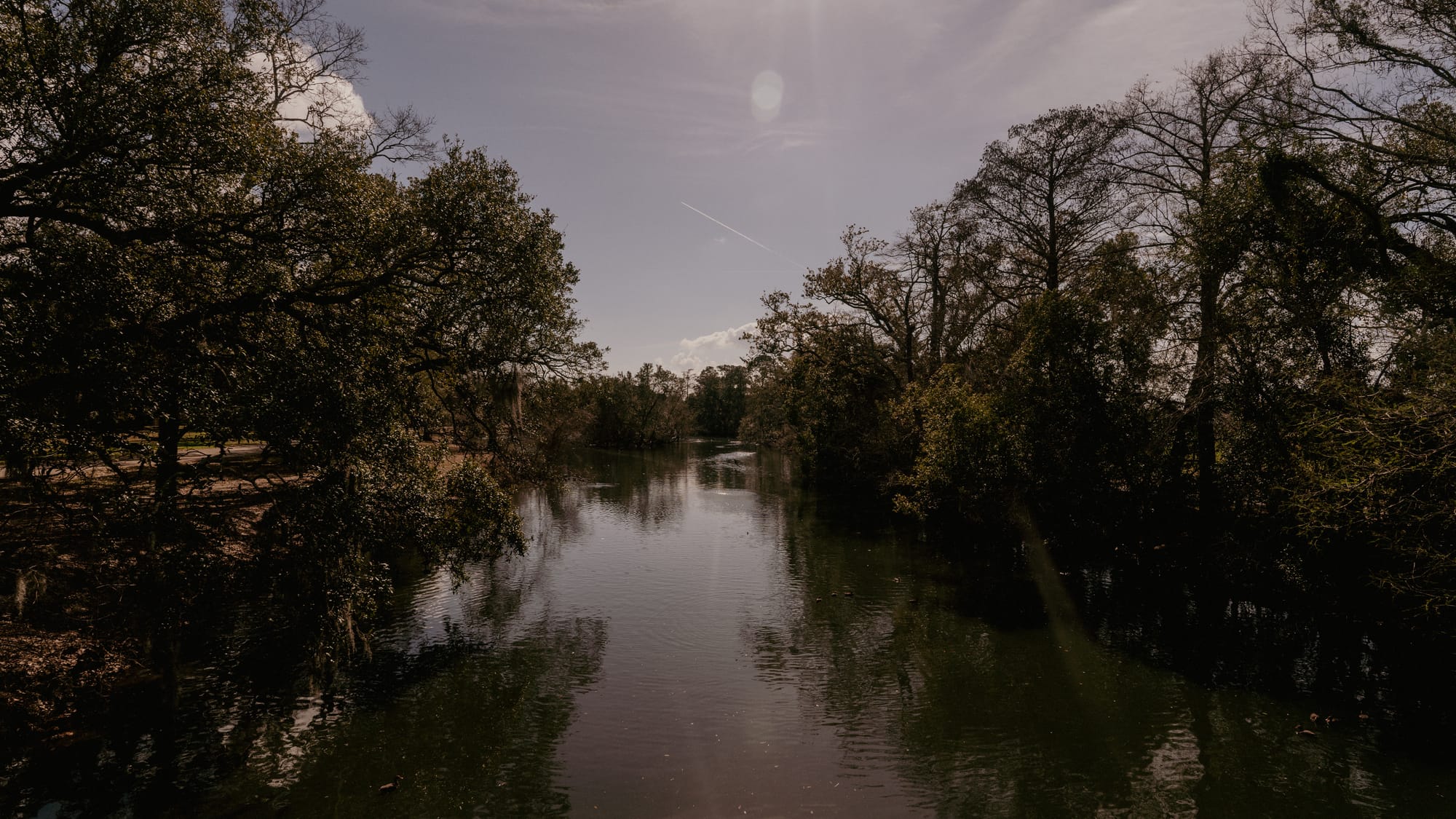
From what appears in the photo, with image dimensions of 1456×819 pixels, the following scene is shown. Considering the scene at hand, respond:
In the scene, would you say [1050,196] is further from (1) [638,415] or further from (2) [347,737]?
(1) [638,415]

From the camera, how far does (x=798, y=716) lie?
11.9 metres

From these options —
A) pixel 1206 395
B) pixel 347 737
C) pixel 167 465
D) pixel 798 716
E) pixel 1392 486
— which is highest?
pixel 1206 395

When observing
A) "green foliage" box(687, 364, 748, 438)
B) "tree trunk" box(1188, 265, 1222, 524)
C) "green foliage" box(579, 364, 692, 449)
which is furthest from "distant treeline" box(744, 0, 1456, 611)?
"green foliage" box(687, 364, 748, 438)

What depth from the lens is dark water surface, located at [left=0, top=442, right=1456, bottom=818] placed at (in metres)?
9.28

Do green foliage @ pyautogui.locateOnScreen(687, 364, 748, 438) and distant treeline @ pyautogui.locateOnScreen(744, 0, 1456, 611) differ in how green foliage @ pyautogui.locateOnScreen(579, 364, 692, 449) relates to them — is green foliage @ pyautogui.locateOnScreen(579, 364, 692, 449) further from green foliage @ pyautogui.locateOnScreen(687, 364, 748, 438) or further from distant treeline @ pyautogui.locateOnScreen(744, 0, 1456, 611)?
distant treeline @ pyautogui.locateOnScreen(744, 0, 1456, 611)

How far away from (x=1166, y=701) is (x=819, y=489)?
3037 centimetres

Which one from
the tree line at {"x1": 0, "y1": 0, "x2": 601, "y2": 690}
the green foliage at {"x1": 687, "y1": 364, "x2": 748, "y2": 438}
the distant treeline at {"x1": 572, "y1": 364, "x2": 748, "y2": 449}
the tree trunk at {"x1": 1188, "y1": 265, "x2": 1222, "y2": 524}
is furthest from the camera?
the green foliage at {"x1": 687, "y1": 364, "x2": 748, "y2": 438}

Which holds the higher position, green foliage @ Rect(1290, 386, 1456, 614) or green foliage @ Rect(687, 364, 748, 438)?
green foliage @ Rect(687, 364, 748, 438)

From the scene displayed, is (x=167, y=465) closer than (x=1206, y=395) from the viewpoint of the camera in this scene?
Yes

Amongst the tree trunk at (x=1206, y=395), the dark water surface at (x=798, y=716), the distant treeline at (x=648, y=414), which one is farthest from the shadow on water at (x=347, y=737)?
the distant treeline at (x=648, y=414)

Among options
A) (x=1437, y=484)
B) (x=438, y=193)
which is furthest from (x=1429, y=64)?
(x=438, y=193)

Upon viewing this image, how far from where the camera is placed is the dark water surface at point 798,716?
30.5ft

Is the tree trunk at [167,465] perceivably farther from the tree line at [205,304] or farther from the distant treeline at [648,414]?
the distant treeline at [648,414]

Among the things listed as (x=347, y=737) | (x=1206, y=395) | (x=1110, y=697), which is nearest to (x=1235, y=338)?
(x=1206, y=395)
